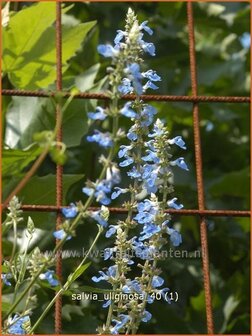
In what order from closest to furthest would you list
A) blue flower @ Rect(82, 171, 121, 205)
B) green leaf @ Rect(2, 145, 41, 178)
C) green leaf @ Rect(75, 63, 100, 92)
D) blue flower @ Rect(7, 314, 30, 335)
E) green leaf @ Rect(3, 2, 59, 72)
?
blue flower @ Rect(82, 171, 121, 205) < blue flower @ Rect(7, 314, 30, 335) < green leaf @ Rect(2, 145, 41, 178) < green leaf @ Rect(3, 2, 59, 72) < green leaf @ Rect(75, 63, 100, 92)

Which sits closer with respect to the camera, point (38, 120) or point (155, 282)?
→ point (155, 282)

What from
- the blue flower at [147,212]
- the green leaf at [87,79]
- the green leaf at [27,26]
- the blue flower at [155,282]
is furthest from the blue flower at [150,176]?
the green leaf at [87,79]

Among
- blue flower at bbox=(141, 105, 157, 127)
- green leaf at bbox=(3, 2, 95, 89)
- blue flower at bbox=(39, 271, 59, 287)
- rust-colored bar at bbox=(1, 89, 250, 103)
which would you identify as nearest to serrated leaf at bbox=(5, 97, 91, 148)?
green leaf at bbox=(3, 2, 95, 89)

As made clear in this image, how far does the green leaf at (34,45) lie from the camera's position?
2766mm

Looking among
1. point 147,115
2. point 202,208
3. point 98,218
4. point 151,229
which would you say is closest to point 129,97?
point 202,208

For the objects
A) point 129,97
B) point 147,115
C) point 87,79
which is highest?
point 87,79

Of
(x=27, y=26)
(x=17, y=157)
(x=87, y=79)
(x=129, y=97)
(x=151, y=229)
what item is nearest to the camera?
(x=151, y=229)

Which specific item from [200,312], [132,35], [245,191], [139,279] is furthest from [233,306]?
[132,35]

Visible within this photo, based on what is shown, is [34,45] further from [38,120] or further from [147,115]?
[147,115]

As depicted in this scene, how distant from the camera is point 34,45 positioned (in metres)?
2.80

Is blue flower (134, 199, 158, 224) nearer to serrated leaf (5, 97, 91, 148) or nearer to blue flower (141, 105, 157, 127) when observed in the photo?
blue flower (141, 105, 157, 127)

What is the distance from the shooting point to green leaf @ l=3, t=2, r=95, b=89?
277 cm

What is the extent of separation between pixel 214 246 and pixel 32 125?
1.16 meters

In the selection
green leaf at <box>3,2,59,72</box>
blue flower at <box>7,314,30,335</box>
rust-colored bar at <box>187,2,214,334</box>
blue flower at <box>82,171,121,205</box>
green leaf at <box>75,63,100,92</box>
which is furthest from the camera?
green leaf at <box>75,63,100,92</box>
